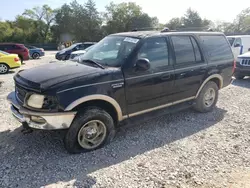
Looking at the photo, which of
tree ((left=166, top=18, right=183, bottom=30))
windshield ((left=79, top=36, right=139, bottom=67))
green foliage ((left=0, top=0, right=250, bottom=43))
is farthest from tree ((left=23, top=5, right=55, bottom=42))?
windshield ((left=79, top=36, right=139, bottom=67))

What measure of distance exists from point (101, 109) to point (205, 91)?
266 centimetres

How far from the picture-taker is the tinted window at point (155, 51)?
3.83m

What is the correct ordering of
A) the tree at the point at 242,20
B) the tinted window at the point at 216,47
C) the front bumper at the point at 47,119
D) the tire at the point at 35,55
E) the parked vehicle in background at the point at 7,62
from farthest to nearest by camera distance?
the tree at the point at 242,20
the tire at the point at 35,55
the parked vehicle in background at the point at 7,62
the tinted window at the point at 216,47
the front bumper at the point at 47,119

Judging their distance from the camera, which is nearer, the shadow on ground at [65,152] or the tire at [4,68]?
the shadow on ground at [65,152]

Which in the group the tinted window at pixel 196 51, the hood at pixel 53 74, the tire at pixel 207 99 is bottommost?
the tire at pixel 207 99

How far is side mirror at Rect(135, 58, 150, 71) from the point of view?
11.6 ft

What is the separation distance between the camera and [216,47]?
5086 millimetres

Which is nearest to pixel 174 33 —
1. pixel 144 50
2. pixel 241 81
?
pixel 144 50

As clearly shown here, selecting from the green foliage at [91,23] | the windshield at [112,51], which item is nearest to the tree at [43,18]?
the green foliage at [91,23]

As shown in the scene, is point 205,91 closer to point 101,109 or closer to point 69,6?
point 101,109

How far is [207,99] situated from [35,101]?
382cm

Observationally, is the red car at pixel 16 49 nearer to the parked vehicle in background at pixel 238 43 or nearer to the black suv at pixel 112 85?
the black suv at pixel 112 85

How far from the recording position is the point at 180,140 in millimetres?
3910

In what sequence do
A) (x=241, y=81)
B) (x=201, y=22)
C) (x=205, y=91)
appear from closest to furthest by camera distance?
(x=205, y=91)
(x=241, y=81)
(x=201, y=22)
